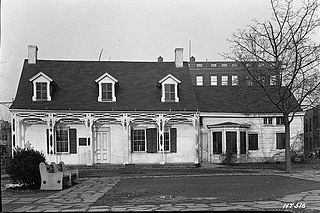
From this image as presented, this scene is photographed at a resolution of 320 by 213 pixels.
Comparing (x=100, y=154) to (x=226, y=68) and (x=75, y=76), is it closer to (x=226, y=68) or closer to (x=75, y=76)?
(x=75, y=76)

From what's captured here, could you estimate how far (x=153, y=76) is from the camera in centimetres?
515

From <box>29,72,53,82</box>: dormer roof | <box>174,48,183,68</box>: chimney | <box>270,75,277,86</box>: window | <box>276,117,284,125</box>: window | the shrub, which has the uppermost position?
<box>174,48,183,68</box>: chimney

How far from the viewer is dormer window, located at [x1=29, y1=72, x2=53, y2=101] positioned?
389 cm

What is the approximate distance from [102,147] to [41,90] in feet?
4.12

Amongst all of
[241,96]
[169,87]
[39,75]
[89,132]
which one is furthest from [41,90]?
[169,87]

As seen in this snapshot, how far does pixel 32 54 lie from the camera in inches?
150

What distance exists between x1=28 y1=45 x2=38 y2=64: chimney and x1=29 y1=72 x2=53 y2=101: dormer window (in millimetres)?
129

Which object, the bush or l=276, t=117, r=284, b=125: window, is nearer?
the bush

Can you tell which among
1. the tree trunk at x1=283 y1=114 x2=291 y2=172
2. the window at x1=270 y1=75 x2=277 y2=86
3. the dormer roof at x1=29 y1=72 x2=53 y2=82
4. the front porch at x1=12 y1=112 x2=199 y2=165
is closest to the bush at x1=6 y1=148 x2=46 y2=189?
the front porch at x1=12 y1=112 x2=199 y2=165

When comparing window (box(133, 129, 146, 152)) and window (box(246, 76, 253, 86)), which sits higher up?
window (box(246, 76, 253, 86))

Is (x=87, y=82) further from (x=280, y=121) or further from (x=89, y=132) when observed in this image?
(x=280, y=121)

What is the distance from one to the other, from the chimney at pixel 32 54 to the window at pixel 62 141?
2.24 ft

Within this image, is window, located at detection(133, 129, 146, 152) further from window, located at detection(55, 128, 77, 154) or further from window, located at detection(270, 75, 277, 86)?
window, located at detection(270, 75, 277, 86)

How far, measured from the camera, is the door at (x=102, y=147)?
4.71m
